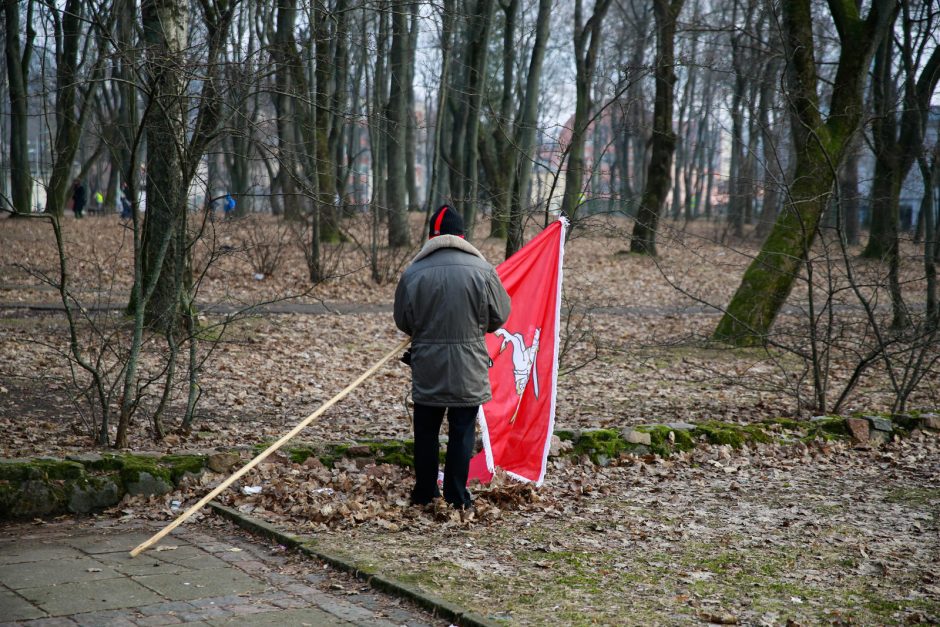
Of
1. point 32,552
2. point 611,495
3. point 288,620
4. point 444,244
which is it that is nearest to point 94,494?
point 32,552

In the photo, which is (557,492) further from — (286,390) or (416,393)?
(286,390)

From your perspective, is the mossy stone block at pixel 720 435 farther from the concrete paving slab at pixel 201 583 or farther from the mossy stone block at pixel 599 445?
the concrete paving slab at pixel 201 583

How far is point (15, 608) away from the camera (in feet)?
13.6

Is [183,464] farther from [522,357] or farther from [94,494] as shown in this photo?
[522,357]

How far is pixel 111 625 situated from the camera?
158 inches

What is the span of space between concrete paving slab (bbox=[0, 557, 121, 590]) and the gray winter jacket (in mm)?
2137

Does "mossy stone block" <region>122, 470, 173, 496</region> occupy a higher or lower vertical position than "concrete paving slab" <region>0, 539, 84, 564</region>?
higher

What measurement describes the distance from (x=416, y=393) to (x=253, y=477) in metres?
1.47

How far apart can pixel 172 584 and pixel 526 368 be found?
315cm

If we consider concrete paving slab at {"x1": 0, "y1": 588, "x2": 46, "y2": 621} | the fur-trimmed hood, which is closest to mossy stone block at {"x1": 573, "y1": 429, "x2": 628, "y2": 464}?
the fur-trimmed hood

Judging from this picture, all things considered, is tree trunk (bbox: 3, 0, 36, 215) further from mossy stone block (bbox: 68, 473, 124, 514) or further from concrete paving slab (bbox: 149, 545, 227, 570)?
concrete paving slab (bbox: 149, 545, 227, 570)

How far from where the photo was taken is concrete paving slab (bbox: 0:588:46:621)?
4.06 m

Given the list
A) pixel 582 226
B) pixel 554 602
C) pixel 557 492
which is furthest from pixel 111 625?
pixel 582 226

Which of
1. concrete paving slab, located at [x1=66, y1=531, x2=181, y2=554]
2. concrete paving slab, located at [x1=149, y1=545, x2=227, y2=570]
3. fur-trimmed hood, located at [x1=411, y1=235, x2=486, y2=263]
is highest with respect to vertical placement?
fur-trimmed hood, located at [x1=411, y1=235, x2=486, y2=263]
